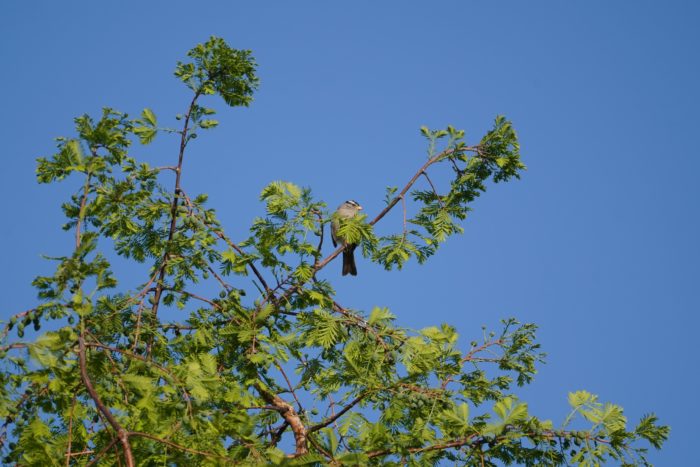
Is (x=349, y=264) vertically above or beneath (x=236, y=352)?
above

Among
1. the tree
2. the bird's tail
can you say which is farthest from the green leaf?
the bird's tail

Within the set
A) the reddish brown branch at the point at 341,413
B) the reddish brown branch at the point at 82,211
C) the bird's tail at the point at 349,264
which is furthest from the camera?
the bird's tail at the point at 349,264

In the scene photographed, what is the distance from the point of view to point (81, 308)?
10.7 feet

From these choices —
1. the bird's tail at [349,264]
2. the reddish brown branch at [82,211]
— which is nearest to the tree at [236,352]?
the reddish brown branch at [82,211]

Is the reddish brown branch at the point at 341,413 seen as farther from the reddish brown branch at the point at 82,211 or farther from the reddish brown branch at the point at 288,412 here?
Answer: the reddish brown branch at the point at 82,211

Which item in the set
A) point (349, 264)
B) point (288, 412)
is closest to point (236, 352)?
point (288, 412)

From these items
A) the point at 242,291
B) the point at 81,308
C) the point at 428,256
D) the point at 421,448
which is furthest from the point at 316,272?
the point at 81,308

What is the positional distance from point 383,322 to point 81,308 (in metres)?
2.28

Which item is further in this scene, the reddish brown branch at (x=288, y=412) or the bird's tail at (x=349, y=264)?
the bird's tail at (x=349, y=264)

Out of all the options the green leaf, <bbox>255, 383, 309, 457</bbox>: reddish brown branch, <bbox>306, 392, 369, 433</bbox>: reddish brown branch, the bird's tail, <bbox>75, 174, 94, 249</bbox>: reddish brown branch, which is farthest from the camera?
the bird's tail

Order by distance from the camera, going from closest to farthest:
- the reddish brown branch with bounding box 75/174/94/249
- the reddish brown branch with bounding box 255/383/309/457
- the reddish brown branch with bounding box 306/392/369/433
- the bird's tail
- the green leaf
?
the reddish brown branch with bounding box 75/174/94/249
the reddish brown branch with bounding box 306/392/369/433
the reddish brown branch with bounding box 255/383/309/457
the green leaf
the bird's tail

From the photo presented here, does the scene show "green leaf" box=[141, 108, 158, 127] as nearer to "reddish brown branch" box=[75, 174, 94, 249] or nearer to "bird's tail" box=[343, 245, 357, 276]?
"reddish brown branch" box=[75, 174, 94, 249]

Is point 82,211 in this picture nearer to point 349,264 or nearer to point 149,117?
point 149,117

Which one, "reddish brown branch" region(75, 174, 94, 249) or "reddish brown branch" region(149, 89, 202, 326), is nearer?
"reddish brown branch" region(75, 174, 94, 249)
